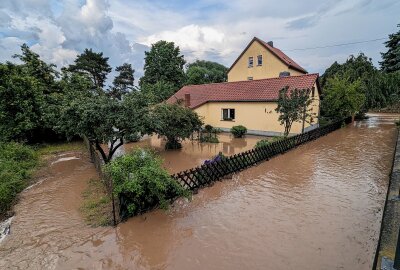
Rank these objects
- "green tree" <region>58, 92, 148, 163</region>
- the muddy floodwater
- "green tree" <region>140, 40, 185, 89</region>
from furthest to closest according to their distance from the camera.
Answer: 1. "green tree" <region>140, 40, 185, 89</region>
2. "green tree" <region>58, 92, 148, 163</region>
3. the muddy floodwater


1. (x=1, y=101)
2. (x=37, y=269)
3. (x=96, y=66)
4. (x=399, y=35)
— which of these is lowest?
(x=37, y=269)

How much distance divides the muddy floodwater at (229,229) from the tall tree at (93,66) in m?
38.4

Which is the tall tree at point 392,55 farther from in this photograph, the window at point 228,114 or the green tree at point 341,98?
the window at point 228,114

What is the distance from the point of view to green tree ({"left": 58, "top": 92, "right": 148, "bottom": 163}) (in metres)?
10.5

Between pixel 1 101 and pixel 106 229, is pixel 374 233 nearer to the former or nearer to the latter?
pixel 106 229

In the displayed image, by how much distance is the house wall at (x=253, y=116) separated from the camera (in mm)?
21078

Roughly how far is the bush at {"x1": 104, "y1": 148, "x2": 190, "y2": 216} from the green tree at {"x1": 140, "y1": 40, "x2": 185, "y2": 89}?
3709 centimetres

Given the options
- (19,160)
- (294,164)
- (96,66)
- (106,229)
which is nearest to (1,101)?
(19,160)

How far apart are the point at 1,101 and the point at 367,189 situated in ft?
72.9

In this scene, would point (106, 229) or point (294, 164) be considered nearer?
point (106, 229)

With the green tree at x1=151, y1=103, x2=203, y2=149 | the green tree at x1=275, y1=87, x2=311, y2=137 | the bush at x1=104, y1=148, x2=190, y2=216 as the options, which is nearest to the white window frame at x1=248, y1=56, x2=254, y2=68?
the green tree at x1=275, y1=87, x2=311, y2=137

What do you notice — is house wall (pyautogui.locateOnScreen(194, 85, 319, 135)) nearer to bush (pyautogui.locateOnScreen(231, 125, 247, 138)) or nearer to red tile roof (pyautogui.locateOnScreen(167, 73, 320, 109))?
red tile roof (pyautogui.locateOnScreen(167, 73, 320, 109))

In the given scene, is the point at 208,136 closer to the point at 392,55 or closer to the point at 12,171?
the point at 12,171

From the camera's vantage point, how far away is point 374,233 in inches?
259
